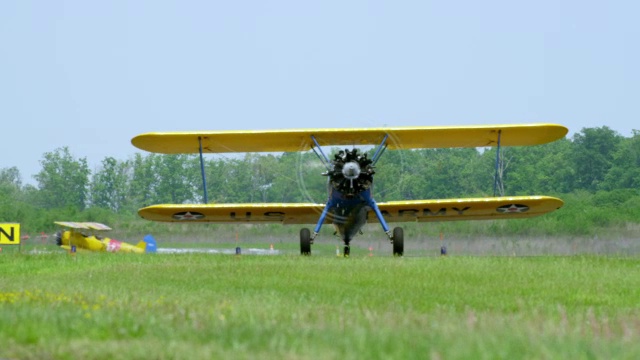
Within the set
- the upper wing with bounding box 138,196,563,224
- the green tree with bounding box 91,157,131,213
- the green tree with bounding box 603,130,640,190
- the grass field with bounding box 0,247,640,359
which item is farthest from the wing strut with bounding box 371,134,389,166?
the green tree with bounding box 91,157,131,213

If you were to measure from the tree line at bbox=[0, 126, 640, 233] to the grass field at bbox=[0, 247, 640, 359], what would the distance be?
4194 centimetres

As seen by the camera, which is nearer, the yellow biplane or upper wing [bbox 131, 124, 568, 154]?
the yellow biplane

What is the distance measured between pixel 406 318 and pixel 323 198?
714 inches

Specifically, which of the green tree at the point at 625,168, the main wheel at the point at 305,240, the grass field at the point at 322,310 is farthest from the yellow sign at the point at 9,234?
the green tree at the point at 625,168

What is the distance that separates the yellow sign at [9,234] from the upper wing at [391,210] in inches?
447

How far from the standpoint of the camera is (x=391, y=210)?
90.1 feet

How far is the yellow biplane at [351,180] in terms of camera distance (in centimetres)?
2422

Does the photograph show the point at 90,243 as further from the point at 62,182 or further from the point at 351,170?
the point at 62,182

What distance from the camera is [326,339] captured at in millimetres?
7410

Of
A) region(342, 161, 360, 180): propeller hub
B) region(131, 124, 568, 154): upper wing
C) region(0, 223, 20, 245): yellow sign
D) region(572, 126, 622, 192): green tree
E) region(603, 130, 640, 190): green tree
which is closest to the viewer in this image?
region(342, 161, 360, 180): propeller hub

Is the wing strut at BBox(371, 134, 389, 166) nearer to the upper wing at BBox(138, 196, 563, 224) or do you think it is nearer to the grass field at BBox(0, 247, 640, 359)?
the upper wing at BBox(138, 196, 563, 224)

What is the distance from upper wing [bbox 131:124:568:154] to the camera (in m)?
24.9

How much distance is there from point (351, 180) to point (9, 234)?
61.8 feet

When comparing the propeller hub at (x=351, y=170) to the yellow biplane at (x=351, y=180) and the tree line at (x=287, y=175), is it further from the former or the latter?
the tree line at (x=287, y=175)
